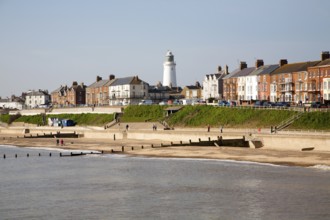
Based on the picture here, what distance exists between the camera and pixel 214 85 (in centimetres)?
13512

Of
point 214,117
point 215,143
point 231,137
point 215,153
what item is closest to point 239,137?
point 231,137

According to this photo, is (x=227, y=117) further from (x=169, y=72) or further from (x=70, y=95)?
(x=169, y=72)

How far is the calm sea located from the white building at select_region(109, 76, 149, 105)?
8392 centimetres

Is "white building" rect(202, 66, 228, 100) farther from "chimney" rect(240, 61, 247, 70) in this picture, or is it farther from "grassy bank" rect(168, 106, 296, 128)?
"grassy bank" rect(168, 106, 296, 128)

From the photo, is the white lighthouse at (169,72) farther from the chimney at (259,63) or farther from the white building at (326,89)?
the white building at (326,89)

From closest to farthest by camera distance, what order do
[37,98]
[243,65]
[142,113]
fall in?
[142,113] → [243,65] → [37,98]

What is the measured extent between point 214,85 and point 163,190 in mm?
95491

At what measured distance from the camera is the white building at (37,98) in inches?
7431

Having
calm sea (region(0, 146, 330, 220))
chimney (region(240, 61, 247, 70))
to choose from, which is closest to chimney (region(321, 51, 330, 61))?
chimney (region(240, 61, 247, 70))

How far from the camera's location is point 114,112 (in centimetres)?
11606

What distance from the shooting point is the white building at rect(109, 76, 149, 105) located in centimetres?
14188

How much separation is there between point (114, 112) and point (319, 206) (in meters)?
84.2

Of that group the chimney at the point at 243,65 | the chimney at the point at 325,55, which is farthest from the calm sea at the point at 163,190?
the chimney at the point at 243,65

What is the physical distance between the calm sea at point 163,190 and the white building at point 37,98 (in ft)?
437
